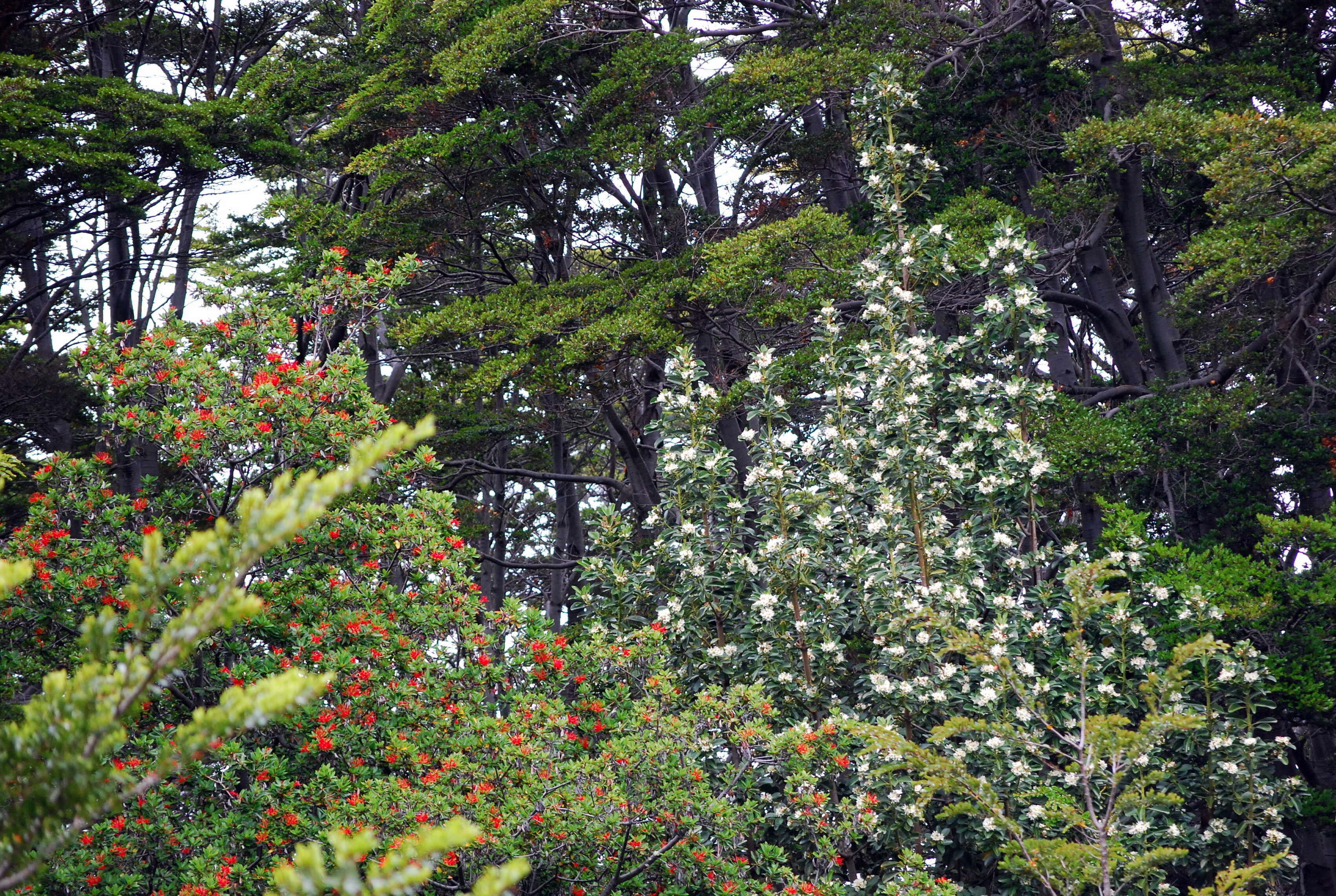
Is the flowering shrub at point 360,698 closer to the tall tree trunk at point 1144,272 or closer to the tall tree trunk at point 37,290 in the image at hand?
the tall tree trunk at point 1144,272

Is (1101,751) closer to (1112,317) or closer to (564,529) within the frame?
(1112,317)

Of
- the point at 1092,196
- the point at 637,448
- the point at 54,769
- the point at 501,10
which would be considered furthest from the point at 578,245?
the point at 54,769

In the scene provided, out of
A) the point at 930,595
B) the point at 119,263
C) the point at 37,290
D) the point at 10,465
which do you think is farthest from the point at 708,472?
the point at 37,290

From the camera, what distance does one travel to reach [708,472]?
687 centimetres

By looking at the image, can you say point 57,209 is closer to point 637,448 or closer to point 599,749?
point 637,448

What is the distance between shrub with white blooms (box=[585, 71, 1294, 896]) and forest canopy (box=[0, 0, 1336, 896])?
0.14ft

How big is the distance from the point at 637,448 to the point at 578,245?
3117 mm

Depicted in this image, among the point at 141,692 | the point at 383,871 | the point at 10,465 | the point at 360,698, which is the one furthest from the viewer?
the point at 10,465

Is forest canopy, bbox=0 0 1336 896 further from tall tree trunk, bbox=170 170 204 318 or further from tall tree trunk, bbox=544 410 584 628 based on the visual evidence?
tall tree trunk, bbox=544 410 584 628

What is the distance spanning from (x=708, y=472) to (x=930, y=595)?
63.0 inches

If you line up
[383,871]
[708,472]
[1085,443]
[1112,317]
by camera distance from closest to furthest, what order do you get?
[383,871]
[708,472]
[1085,443]
[1112,317]

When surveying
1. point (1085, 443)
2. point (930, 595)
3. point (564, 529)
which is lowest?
point (564, 529)

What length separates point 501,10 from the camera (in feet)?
34.3

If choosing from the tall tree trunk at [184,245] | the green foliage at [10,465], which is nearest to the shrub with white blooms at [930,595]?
the green foliage at [10,465]
